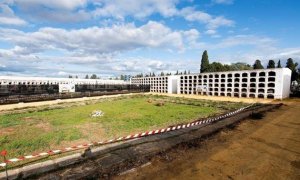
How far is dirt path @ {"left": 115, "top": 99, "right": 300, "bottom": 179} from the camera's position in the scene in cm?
755

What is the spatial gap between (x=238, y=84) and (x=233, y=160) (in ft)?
147

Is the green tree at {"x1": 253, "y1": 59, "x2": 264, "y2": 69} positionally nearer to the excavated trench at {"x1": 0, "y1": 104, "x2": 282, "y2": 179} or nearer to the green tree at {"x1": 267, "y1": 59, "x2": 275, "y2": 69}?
the green tree at {"x1": 267, "y1": 59, "x2": 275, "y2": 69}

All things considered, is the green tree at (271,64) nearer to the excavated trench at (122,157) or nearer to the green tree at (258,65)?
the green tree at (258,65)

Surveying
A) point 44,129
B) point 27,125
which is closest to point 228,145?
point 44,129

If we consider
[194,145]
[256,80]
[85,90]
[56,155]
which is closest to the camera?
[56,155]

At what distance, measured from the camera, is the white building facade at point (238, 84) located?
42.2 meters

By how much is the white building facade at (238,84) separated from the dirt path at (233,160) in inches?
1375

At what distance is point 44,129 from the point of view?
1633 centimetres

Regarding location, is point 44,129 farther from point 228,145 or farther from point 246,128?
point 246,128

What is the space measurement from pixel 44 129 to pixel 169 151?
1224 cm

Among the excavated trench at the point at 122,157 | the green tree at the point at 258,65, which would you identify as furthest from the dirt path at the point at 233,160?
the green tree at the point at 258,65

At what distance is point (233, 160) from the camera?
8.87 m

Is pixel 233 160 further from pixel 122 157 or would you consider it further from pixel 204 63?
pixel 204 63

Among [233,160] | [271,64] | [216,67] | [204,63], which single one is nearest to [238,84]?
[216,67]
